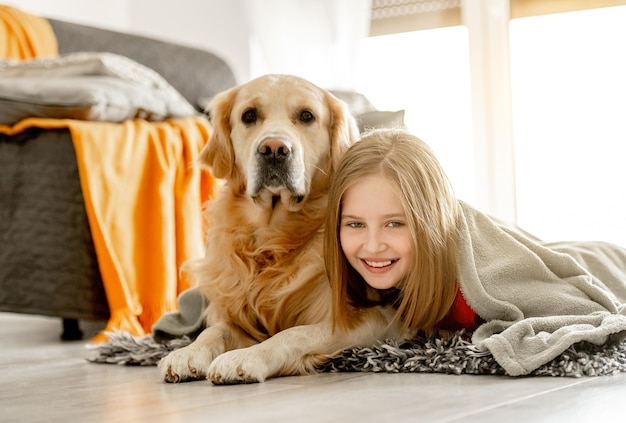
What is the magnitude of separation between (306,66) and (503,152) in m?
1.14

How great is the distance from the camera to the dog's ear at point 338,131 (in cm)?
199

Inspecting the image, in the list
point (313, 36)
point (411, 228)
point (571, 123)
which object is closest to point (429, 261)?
point (411, 228)

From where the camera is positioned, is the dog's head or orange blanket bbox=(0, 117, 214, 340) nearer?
the dog's head

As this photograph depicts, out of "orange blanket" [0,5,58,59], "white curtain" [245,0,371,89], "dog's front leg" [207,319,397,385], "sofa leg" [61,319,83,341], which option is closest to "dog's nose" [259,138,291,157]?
"dog's front leg" [207,319,397,385]

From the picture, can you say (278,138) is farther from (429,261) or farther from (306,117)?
(429,261)

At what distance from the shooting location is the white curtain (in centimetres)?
440

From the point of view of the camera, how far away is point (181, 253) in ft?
9.14

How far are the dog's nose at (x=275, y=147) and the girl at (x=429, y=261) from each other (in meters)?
0.12

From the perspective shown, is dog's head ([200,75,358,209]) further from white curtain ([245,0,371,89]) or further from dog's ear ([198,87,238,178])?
white curtain ([245,0,371,89])

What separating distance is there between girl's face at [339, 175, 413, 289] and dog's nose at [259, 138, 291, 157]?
0.16m

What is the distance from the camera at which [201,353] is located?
1736mm

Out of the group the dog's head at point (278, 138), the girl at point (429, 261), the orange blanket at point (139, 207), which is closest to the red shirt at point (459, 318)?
the girl at point (429, 261)

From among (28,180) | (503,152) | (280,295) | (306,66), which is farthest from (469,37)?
(280,295)

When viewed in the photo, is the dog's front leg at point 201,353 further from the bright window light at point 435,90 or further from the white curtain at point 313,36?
the white curtain at point 313,36
